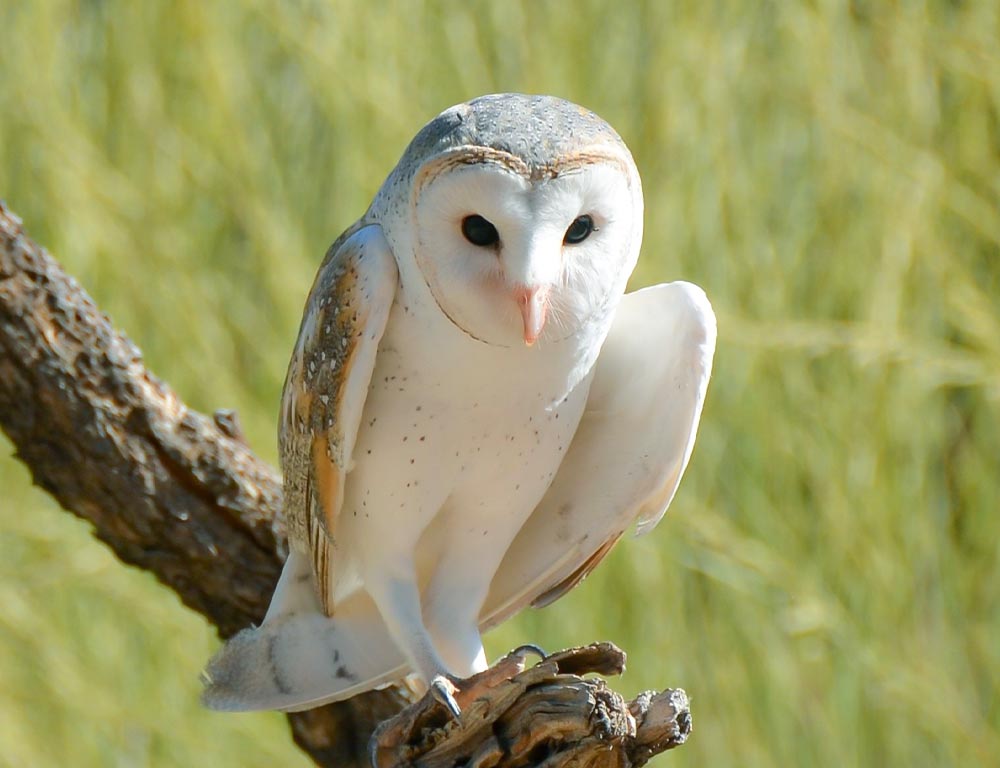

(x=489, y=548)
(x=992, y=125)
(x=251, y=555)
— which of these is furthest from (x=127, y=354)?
(x=992, y=125)

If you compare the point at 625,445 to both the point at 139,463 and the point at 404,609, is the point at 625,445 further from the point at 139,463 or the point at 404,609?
the point at 139,463

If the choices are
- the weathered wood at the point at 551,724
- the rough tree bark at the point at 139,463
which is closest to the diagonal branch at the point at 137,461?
the rough tree bark at the point at 139,463

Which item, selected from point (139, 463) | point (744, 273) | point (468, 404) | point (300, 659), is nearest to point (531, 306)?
point (468, 404)

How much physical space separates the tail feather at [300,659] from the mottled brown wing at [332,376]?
11 centimetres

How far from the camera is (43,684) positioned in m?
3.03

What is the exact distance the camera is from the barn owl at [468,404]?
1158 mm

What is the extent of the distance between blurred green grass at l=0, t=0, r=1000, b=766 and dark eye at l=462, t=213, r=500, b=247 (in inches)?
47.5

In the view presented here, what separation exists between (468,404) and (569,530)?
272mm

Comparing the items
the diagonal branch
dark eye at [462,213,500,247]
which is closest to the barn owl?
dark eye at [462,213,500,247]

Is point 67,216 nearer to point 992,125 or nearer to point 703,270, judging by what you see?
point 703,270

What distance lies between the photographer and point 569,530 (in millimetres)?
1492

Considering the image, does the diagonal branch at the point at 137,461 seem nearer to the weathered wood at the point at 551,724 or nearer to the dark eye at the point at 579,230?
the weathered wood at the point at 551,724

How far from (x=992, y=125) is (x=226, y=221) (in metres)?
1.58

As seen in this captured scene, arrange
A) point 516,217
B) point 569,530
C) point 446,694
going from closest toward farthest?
point 516,217
point 446,694
point 569,530
